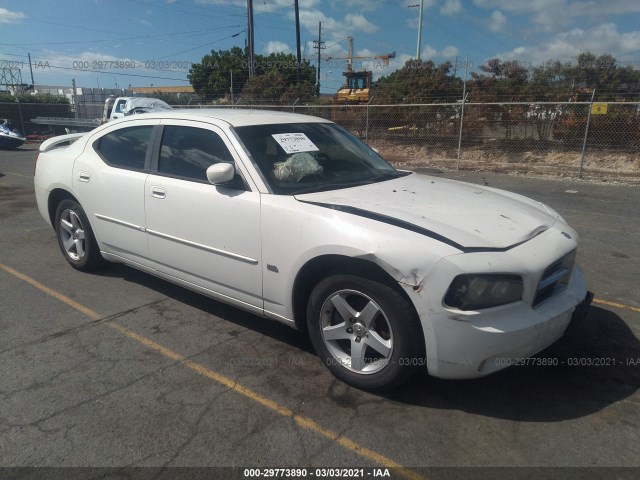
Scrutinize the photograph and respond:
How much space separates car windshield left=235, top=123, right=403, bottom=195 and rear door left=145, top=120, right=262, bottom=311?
0.18 meters

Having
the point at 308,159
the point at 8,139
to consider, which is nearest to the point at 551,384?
the point at 308,159

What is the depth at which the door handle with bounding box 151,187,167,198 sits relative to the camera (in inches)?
149

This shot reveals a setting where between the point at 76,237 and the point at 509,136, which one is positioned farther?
the point at 509,136

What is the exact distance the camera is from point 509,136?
57.5 feet

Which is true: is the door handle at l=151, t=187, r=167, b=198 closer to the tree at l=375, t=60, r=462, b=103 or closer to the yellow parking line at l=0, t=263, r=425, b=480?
the yellow parking line at l=0, t=263, r=425, b=480

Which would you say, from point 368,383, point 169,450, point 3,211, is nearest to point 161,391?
point 169,450

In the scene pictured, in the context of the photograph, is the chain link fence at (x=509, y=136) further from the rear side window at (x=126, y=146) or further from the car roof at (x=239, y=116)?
the rear side window at (x=126, y=146)

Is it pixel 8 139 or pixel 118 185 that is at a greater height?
pixel 118 185

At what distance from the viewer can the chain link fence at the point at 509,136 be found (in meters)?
15.2

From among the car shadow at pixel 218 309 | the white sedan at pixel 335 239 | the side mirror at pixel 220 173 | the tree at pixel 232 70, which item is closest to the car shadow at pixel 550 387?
the white sedan at pixel 335 239

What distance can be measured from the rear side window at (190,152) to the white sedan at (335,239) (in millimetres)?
12

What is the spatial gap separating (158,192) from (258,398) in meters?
1.84

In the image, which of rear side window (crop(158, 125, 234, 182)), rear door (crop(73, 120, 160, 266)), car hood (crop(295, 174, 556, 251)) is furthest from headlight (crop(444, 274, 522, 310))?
rear door (crop(73, 120, 160, 266))

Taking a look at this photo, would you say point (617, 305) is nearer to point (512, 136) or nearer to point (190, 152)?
point (190, 152)
